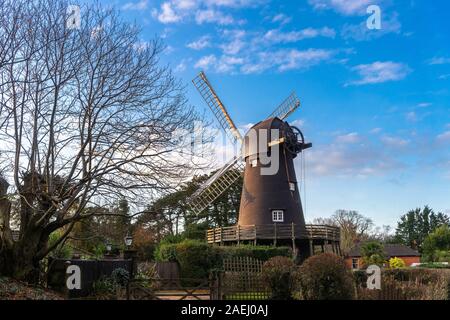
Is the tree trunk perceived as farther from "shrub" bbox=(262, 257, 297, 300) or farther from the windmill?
the windmill

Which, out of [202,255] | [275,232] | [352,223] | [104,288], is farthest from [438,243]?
[104,288]

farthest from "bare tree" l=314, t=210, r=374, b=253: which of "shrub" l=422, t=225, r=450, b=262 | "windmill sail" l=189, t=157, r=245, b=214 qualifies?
"windmill sail" l=189, t=157, r=245, b=214

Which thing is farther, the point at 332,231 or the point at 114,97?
the point at 332,231

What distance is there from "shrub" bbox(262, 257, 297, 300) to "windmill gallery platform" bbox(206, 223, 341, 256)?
12376 millimetres

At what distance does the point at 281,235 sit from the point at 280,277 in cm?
1302

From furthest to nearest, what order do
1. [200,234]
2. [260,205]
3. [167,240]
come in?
[200,234] → [167,240] → [260,205]

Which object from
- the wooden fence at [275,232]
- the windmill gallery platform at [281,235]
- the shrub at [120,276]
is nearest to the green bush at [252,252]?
the windmill gallery platform at [281,235]

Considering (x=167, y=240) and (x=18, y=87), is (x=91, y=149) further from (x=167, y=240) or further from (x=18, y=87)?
(x=167, y=240)

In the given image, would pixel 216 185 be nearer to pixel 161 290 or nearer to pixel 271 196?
pixel 271 196

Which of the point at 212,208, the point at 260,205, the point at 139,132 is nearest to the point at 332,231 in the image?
the point at 260,205

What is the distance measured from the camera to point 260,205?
26.1 m

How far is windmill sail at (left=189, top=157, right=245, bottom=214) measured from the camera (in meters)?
28.4
